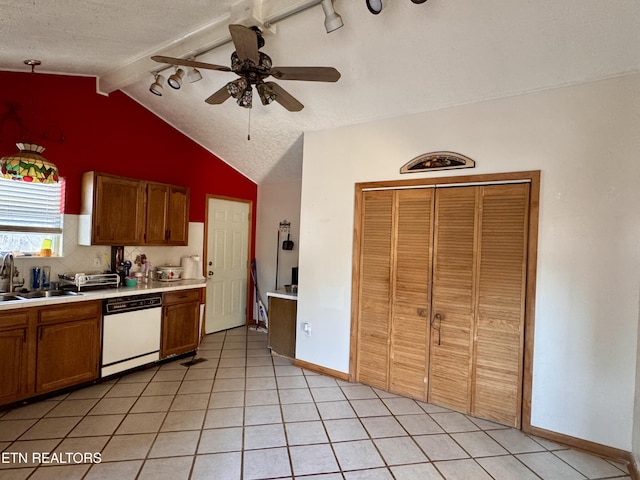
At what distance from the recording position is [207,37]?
2740 millimetres

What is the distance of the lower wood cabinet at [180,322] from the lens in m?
3.86

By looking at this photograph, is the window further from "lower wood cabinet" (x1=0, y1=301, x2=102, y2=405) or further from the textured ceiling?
the textured ceiling

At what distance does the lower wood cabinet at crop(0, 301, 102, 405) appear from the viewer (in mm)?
2693

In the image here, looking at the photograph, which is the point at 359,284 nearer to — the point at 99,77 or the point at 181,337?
the point at 181,337

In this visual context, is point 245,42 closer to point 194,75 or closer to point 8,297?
point 194,75

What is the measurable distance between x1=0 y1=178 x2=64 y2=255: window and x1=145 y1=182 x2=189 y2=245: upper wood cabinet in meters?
0.85

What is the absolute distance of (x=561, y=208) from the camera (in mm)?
2529

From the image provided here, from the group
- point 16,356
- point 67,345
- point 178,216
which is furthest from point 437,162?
point 16,356

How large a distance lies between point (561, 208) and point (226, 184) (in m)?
4.36

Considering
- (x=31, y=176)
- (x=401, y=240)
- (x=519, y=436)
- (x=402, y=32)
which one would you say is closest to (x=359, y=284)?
(x=401, y=240)

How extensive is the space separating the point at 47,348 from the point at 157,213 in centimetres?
174

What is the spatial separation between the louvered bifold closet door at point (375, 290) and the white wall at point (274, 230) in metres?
2.01

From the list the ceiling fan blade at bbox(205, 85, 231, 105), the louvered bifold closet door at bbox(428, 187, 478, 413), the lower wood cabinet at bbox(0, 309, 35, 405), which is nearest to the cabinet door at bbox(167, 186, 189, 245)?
the lower wood cabinet at bbox(0, 309, 35, 405)

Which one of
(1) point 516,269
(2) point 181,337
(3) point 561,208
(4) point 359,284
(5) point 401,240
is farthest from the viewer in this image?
(2) point 181,337
